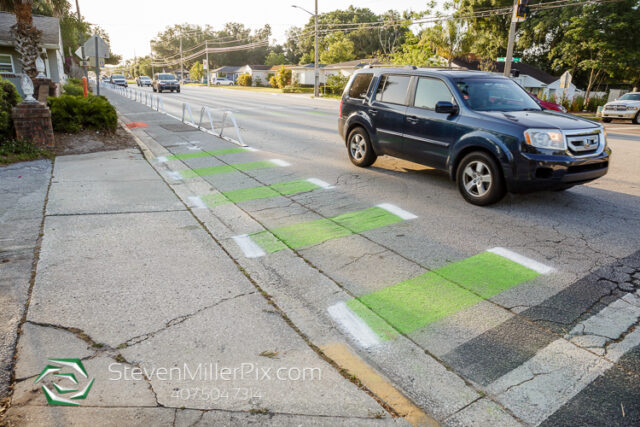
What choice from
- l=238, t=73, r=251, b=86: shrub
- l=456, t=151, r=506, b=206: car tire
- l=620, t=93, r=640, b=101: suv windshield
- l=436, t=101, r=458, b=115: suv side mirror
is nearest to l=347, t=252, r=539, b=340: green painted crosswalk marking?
l=456, t=151, r=506, b=206: car tire

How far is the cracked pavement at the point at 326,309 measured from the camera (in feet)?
8.75

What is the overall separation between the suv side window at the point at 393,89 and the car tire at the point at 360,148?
2.69ft

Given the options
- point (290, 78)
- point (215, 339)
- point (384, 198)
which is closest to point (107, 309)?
point (215, 339)

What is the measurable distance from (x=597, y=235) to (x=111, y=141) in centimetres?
1119

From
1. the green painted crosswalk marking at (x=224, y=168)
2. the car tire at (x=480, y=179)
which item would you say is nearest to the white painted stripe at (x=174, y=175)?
the green painted crosswalk marking at (x=224, y=168)

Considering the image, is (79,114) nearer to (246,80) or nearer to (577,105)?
(577,105)

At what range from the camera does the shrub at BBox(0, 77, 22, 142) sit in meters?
A: 9.15

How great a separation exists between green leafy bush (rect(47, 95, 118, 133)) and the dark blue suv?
7.68 m

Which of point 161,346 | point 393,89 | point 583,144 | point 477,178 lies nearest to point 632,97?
point 393,89

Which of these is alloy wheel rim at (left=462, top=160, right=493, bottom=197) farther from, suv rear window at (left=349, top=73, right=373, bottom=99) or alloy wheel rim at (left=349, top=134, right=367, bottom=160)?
suv rear window at (left=349, top=73, right=373, bottom=99)

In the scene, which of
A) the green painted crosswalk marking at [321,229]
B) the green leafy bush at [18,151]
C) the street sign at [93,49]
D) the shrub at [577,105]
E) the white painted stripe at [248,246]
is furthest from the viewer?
the shrub at [577,105]

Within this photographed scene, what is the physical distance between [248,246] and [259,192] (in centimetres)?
247

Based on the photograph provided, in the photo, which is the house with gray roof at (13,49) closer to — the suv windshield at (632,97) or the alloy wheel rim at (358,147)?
the alloy wheel rim at (358,147)

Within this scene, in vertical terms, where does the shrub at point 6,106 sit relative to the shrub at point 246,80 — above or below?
→ below
